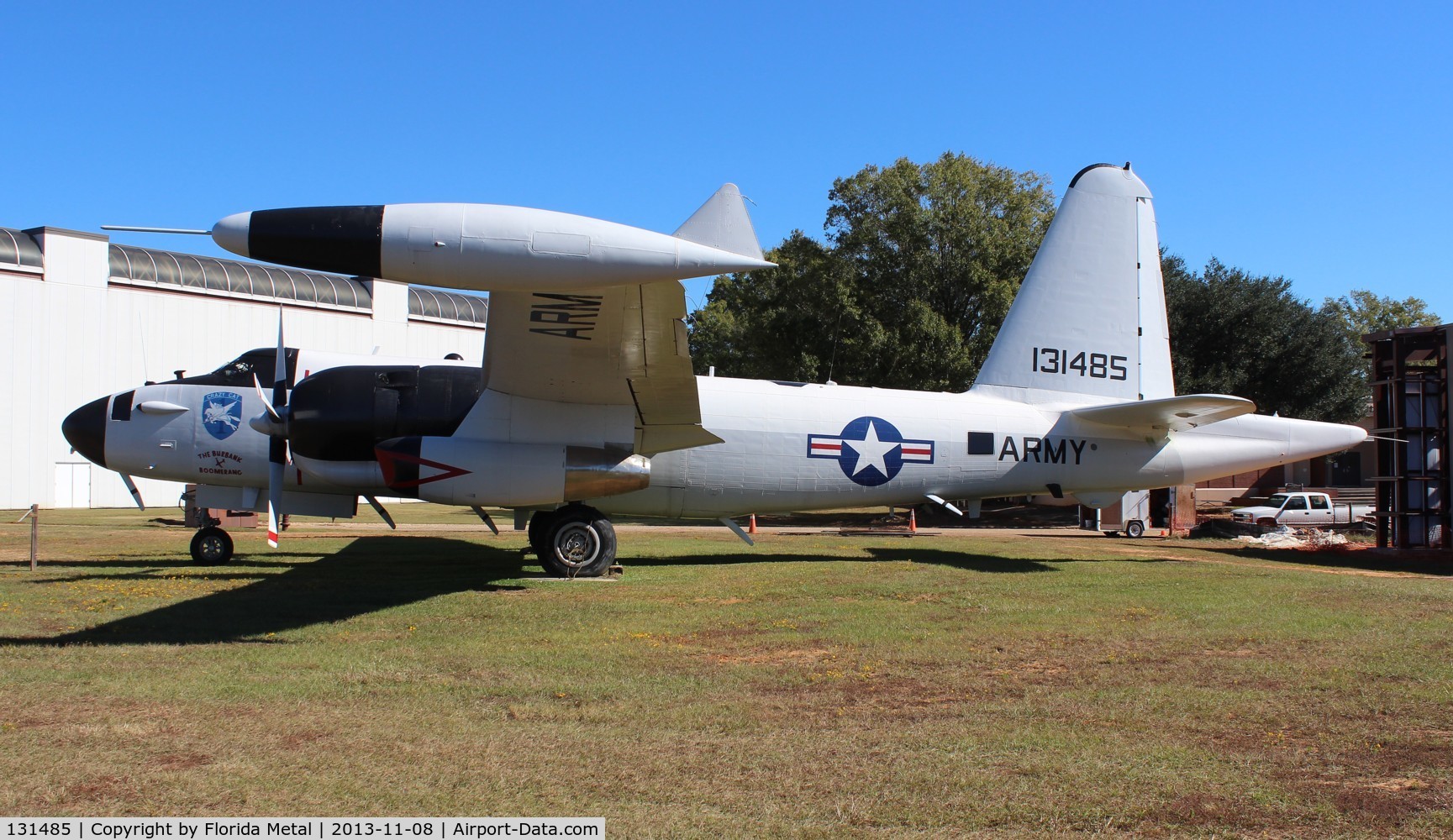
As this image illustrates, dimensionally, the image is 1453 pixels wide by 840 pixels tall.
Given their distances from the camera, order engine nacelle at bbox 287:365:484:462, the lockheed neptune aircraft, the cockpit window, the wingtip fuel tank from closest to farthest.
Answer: the wingtip fuel tank
the lockheed neptune aircraft
engine nacelle at bbox 287:365:484:462
the cockpit window

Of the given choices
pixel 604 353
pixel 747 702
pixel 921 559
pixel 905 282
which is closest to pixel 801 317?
pixel 905 282

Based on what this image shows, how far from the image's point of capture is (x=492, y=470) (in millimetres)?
13258

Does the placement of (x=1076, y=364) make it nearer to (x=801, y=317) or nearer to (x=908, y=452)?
(x=908, y=452)

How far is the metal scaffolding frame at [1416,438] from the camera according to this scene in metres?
21.0

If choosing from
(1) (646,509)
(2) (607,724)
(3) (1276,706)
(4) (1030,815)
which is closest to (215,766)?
(2) (607,724)

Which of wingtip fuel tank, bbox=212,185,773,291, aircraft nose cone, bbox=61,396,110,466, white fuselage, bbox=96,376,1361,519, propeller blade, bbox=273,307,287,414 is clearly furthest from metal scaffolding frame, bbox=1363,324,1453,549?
aircraft nose cone, bbox=61,396,110,466

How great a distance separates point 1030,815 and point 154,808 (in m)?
4.18

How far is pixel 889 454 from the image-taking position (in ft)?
54.9

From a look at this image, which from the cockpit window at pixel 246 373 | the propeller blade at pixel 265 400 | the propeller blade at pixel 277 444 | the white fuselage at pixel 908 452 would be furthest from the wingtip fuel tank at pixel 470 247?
the cockpit window at pixel 246 373

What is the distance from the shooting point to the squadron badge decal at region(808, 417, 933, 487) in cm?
1648

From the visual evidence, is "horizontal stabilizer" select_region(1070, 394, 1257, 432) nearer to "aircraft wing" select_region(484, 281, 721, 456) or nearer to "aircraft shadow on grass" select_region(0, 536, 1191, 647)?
"aircraft shadow on grass" select_region(0, 536, 1191, 647)

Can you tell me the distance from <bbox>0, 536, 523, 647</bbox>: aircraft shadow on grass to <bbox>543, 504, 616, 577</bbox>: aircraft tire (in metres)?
0.82

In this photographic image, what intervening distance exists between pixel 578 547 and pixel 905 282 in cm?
2649

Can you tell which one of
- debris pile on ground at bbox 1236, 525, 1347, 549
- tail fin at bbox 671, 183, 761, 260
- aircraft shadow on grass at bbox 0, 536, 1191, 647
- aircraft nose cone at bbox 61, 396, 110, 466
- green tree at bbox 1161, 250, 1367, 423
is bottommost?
debris pile on ground at bbox 1236, 525, 1347, 549
